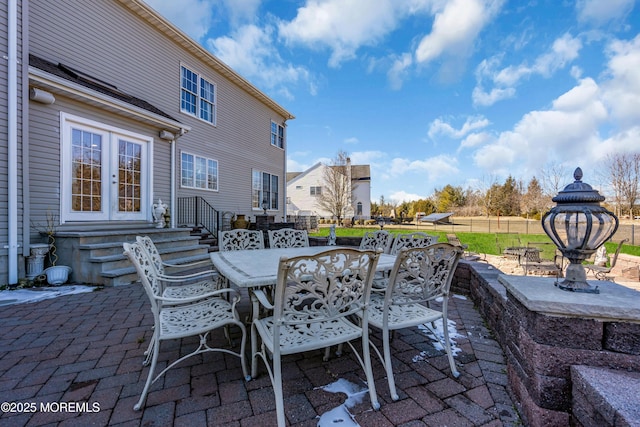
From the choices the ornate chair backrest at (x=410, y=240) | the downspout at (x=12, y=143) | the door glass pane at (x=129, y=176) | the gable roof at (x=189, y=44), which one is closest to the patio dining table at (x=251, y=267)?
the ornate chair backrest at (x=410, y=240)

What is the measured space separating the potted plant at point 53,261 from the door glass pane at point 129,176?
43.6 inches

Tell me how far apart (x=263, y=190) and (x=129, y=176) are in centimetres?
582

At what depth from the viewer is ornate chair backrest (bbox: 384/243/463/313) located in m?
1.83

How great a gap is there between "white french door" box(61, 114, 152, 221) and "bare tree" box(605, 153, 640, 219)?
24652 millimetres

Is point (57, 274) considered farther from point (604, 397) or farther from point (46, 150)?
point (604, 397)

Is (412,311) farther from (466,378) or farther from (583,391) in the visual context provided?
(583,391)

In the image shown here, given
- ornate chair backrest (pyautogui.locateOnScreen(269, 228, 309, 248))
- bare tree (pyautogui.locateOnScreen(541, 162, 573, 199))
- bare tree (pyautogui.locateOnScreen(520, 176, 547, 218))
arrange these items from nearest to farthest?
ornate chair backrest (pyautogui.locateOnScreen(269, 228, 309, 248)) < bare tree (pyautogui.locateOnScreen(541, 162, 573, 199)) < bare tree (pyautogui.locateOnScreen(520, 176, 547, 218))

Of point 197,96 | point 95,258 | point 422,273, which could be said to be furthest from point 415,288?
point 197,96

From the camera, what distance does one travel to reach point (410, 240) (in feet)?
9.94

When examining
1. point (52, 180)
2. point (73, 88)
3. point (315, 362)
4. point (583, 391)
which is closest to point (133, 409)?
point (315, 362)

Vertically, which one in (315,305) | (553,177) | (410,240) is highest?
(553,177)

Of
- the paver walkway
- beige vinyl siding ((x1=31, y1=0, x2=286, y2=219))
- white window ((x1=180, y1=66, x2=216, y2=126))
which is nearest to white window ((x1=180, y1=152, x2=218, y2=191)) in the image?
beige vinyl siding ((x1=31, y1=0, x2=286, y2=219))

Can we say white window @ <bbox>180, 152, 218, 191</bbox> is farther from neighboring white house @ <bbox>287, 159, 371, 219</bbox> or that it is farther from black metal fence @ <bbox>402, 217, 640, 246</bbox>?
neighboring white house @ <bbox>287, 159, 371, 219</bbox>

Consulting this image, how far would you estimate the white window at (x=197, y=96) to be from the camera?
8129 millimetres
